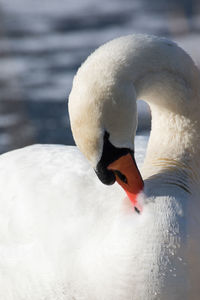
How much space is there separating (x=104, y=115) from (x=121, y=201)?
24.1 inches

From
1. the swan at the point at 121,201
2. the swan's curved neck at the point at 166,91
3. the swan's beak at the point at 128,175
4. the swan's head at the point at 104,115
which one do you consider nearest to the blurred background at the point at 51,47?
the swan at the point at 121,201

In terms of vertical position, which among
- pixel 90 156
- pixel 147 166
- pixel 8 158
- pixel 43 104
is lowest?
pixel 43 104

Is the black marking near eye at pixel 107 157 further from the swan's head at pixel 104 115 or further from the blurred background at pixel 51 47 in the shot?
the blurred background at pixel 51 47

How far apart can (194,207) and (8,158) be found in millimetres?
1307

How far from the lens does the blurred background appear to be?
6.87 metres

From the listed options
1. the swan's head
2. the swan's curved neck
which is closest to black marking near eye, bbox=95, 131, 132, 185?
the swan's head

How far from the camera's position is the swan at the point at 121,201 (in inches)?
133

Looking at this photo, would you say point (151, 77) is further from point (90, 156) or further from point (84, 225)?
point (84, 225)

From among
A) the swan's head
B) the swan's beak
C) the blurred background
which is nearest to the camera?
the swan's head

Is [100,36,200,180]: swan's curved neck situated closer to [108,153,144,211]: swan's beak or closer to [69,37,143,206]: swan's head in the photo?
[69,37,143,206]: swan's head

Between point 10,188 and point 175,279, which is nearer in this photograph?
point 175,279

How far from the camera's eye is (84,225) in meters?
3.83

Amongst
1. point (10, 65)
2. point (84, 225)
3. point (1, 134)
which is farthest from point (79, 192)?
point (10, 65)

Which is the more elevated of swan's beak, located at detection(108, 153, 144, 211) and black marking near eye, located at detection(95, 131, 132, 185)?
black marking near eye, located at detection(95, 131, 132, 185)
